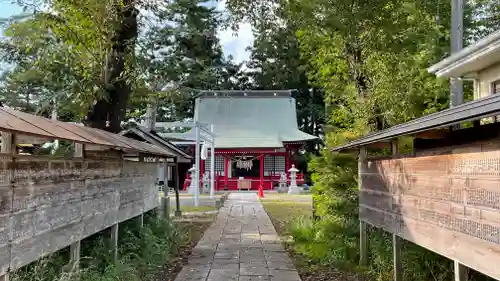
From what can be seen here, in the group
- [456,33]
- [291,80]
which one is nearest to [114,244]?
[456,33]

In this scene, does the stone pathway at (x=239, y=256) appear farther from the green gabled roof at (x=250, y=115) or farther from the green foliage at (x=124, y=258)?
the green gabled roof at (x=250, y=115)

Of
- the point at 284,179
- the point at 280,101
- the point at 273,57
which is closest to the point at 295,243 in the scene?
the point at 284,179

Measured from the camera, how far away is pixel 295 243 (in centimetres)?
926

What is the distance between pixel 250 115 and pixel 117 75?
81.3ft

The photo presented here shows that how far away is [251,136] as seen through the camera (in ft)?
101

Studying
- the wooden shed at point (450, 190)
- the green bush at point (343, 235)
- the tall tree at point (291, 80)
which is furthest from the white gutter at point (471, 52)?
the tall tree at point (291, 80)

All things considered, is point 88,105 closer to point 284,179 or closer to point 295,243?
point 295,243

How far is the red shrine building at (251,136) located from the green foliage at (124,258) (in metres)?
16.9

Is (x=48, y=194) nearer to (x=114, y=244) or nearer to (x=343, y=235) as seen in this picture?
(x=114, y=244)

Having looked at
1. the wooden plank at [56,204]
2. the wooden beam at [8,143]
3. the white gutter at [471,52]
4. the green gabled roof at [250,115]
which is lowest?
the wooden plank at [56,204]

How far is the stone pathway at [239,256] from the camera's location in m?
6.39

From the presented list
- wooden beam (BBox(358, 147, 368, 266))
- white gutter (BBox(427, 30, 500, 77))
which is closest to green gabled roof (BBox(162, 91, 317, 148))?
white gutter (BBox(427, 30, 500, 77))

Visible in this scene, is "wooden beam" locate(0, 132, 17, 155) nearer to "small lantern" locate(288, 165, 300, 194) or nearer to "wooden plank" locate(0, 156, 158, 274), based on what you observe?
"wooden plank" locate(0, 156, 158, 274)

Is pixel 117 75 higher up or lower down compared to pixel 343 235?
higher up
